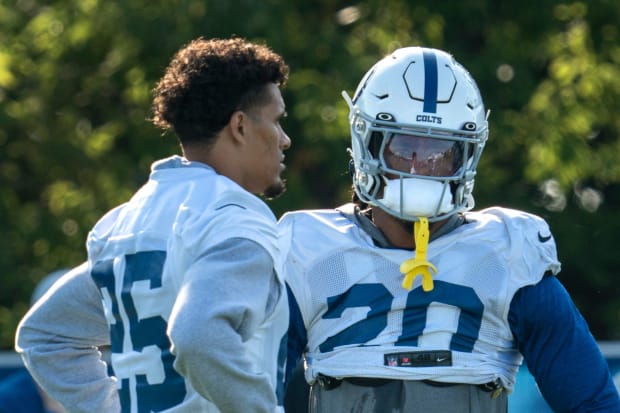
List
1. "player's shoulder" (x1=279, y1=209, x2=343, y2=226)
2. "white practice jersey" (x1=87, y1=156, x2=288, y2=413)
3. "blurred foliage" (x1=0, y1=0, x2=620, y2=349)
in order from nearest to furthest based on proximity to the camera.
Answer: "white practice jersey" (x1=87, y1=156, x2=288, y2=413) → "player's shoulder" (x1=279, y1=209, x2=343, y2=226) → "blurred foliage" (x1=0, y1=0, x2=620, y2=349)

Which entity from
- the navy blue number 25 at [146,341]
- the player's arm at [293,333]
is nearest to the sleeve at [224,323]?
the navy blue number 25 at [146,341]

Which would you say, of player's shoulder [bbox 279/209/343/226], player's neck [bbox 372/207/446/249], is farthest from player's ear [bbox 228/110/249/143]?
player's neck [bbox 372/207/446/249]

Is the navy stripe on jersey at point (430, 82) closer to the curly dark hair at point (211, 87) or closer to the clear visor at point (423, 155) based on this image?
the clear visor at point (423, 155)

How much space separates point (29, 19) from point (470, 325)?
782 centimetres

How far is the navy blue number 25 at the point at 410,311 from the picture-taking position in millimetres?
3207

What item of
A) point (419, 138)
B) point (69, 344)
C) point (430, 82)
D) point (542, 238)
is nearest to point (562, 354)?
point (542, 238)

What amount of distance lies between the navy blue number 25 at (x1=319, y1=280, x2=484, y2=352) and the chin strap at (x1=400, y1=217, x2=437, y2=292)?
46mm

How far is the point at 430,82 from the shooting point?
3.33m

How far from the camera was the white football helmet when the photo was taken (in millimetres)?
3229

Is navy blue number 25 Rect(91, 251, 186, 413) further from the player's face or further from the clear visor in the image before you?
the clear visor

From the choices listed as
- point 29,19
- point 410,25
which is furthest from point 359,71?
point 29,19

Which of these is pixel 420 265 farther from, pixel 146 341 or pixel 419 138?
pixel 146 341

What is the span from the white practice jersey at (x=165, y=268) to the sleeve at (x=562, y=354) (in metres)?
0.63

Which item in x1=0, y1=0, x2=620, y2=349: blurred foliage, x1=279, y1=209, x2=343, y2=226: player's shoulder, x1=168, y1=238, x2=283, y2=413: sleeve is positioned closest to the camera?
x1=168, y1=238, x2=283, y2=413: sleeve
